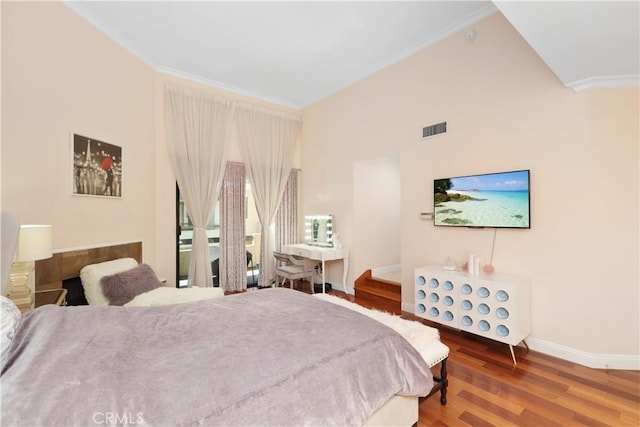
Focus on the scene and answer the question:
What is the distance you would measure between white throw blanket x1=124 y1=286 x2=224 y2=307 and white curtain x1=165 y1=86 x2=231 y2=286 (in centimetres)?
147

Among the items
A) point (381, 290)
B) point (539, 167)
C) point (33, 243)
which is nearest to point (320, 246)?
point (381, 290)

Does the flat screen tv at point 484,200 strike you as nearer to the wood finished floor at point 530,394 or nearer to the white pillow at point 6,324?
the wood finished floor at point 530,394

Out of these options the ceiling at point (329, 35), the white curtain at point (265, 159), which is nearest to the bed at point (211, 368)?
the ceiling at point (329, 35)

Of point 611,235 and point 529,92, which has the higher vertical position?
point 529,92

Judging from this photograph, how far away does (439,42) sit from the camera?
355 cm

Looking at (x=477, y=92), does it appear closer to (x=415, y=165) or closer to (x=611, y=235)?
(x=415, y=165)

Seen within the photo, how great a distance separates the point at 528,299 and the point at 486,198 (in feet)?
3.42

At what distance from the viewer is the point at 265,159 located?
5109 mm

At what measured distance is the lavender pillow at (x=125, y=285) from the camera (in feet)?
8.84

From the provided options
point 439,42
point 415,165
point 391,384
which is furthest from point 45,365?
point 439,42

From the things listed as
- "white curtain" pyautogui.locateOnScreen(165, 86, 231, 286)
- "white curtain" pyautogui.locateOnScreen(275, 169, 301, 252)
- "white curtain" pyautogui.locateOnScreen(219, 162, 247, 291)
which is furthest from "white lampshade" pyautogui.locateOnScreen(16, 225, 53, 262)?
"white curtain" pyautogui.locateOnScreen(275, 169, 301, 252)

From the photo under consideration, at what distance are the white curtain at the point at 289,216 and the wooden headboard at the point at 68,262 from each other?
2.43 meters

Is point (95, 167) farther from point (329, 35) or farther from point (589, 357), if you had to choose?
point (589, 357)

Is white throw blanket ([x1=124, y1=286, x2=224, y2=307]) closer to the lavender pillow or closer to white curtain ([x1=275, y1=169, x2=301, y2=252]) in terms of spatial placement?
the lavender pillow
